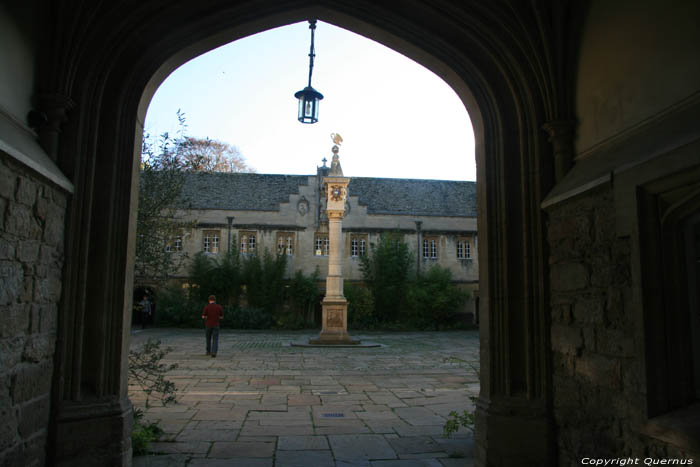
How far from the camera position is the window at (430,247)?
2602cm

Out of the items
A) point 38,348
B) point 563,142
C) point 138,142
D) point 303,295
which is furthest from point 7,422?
point 303,295

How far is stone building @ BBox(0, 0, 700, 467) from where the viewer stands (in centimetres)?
284

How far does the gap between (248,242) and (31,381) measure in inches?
875

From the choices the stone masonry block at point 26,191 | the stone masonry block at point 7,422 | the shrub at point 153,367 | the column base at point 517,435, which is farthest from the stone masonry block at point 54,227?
the column base at point 517,435

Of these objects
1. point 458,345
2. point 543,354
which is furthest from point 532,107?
point 458,345

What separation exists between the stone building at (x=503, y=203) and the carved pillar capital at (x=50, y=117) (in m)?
0.01

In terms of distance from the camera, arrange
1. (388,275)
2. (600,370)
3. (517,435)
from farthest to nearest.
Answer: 1. (388,275)
2. (517,435)
3. (600,370)

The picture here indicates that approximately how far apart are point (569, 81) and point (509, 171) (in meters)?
0.80

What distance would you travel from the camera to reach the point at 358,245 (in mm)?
25828

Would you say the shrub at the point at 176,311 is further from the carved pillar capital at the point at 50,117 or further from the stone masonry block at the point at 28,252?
the stone masonry block at the point at 28,252

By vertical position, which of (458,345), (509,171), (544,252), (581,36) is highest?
(581,36)

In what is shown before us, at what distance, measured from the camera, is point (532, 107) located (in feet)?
13.6

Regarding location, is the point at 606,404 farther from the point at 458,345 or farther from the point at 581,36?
the point at 458,345

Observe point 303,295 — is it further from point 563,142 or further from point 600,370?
point 600,370
